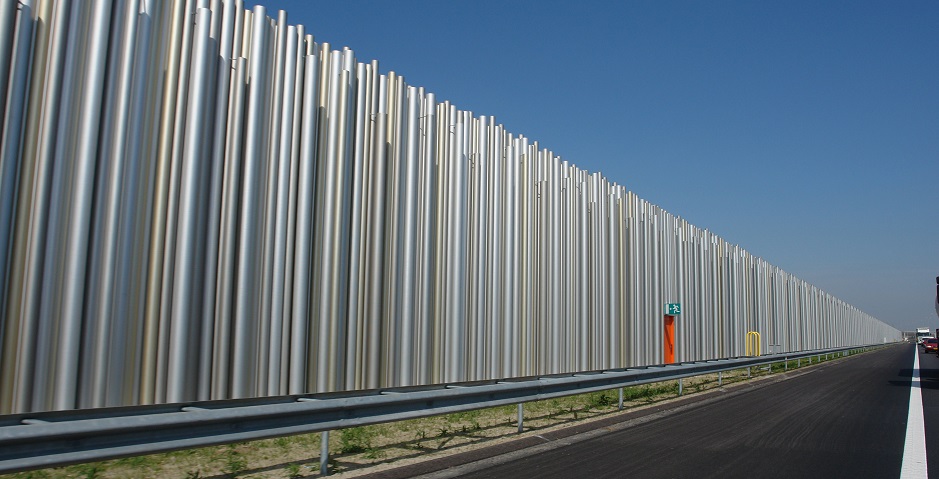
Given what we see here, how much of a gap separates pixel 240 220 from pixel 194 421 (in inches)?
91.2

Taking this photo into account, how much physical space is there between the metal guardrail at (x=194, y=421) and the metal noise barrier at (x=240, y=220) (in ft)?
0.53

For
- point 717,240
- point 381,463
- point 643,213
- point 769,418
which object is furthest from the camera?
point 717,240

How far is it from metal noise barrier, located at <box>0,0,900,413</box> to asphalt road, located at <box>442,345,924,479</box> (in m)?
2.33

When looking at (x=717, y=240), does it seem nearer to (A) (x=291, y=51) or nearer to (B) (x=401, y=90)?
(B) (x=401, y=90)

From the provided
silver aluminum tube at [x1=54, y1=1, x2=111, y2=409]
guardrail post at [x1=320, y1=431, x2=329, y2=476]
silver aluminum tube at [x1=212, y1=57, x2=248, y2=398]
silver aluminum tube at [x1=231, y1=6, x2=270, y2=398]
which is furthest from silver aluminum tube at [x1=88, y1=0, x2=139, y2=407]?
guardrail post at [x1=320, y1=431, x2=329, y2=476]

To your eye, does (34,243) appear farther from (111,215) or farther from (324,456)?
(324,456)

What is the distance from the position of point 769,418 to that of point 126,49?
10.8m

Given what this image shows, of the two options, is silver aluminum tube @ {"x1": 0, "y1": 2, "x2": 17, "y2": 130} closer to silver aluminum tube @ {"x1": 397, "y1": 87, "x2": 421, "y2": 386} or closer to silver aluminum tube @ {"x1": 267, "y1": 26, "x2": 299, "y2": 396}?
silver aluminum tube @ {"x1": 267, "y1": 26, "x2": 299, "y2": 396}

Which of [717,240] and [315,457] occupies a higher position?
[717,240]

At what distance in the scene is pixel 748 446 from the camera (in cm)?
884

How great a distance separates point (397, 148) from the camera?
938cm

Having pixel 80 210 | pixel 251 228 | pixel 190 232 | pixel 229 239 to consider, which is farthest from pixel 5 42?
pixel 251 228

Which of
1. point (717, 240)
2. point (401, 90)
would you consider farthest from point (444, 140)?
point (717, 240)

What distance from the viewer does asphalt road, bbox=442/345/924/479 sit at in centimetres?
720
